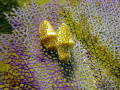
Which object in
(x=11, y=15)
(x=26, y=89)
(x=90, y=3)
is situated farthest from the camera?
(x=90, y=3)

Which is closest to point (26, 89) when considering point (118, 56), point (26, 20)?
point (26, 20)

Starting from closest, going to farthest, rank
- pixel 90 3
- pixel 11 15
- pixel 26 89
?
1. pixel 26 89
2. pixel 11 15
3. pixel 90 3

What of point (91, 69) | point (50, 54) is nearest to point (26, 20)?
point (50, 54)

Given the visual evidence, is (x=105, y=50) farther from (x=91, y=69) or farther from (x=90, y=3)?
(x=90, y=3)

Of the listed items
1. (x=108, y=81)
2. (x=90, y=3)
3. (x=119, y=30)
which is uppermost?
(x=90, y=3)

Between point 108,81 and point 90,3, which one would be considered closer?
point 108,81

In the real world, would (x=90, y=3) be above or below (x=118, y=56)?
above
